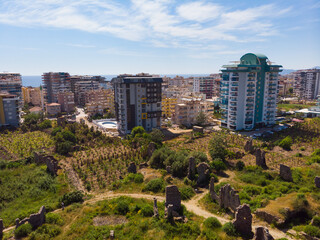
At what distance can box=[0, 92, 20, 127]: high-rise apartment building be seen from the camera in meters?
63.7

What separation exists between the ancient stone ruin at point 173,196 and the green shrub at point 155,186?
5.55m

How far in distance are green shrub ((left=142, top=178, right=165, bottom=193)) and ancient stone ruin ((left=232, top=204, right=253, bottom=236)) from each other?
34.7 ft

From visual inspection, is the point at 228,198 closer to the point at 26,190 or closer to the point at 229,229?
the point at 229,229

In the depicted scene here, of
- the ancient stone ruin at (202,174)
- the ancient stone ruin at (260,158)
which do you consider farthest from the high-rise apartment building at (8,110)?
the ancient stone ruin at (260,158)

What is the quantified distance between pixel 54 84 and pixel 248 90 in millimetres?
81420

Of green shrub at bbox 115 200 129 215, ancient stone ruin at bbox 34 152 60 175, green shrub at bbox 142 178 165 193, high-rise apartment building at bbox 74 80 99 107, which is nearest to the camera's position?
green shrub at bbox 115 200 129 215

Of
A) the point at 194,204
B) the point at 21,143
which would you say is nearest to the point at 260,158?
the point at 194,204

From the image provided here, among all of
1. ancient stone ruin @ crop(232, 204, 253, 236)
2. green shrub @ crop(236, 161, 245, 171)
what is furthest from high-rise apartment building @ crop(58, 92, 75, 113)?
ancient stone ruin @ crop(232, 204, 253, 236)

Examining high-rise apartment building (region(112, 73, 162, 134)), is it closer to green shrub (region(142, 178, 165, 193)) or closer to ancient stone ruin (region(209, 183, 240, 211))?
green shrub (region(142, 178, 165, 193))

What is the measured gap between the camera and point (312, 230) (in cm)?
1858

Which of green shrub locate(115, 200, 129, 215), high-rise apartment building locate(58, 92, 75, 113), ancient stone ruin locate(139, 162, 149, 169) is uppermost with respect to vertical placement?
high-rise apartment building locate(58, 92, 75, 113)

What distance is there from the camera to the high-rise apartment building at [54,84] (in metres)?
104

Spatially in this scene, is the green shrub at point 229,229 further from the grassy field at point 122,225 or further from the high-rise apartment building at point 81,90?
the high-rise apartment building at point 81,90

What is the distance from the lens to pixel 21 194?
28844 millimetres
